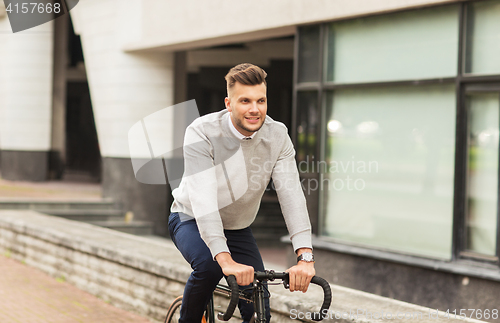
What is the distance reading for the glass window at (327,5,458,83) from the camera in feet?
23.1

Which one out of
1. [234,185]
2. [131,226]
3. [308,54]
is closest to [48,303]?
[234,185]

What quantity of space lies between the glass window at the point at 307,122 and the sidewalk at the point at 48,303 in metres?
3.54

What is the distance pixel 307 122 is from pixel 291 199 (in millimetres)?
5794

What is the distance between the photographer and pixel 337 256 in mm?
8125

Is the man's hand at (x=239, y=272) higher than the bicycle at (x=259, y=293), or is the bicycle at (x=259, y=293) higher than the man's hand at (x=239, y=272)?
the man's hand at (x=239, y=272)

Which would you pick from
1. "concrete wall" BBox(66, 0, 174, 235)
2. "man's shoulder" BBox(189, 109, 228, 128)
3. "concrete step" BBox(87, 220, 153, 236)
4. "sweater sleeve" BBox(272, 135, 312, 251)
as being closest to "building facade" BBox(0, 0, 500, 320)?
"concrete wall" BBox(66, 0, 174, 235)

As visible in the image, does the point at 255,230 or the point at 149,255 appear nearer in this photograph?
the point at 149,255

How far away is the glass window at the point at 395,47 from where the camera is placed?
23.1 ft

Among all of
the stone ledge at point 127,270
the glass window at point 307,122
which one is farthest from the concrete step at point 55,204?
the glass window at point 307,122

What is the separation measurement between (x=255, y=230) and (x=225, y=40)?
4.34 meters

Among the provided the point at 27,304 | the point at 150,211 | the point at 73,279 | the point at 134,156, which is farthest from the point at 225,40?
the point at 27,304

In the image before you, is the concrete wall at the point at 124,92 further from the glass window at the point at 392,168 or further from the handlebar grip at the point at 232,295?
the handlebar grip at the point at 232,295

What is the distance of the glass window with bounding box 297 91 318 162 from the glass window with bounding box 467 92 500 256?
2311 millimetres

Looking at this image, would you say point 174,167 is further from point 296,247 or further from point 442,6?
point 296,247
